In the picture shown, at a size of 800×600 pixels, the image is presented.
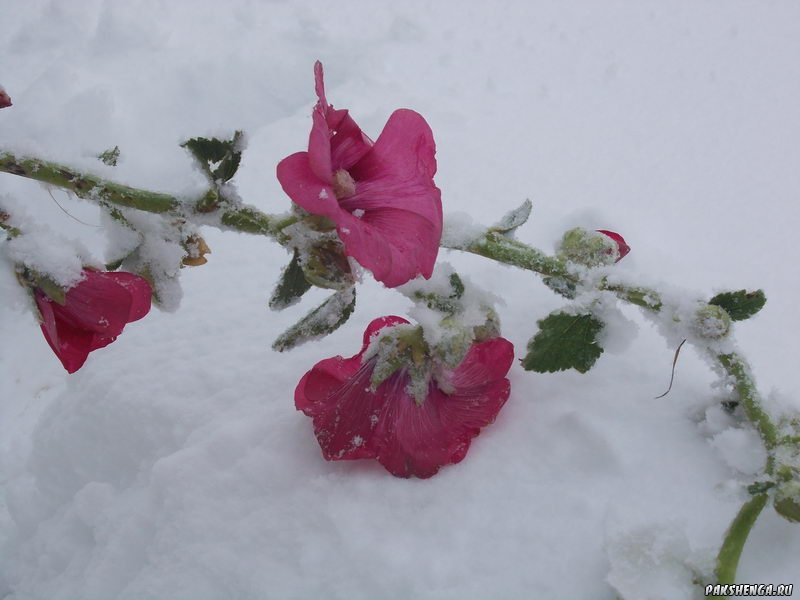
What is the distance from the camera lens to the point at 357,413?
1.47 feet

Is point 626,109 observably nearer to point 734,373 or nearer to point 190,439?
point 734,373

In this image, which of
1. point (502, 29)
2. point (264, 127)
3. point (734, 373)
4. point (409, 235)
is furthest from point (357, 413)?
point (502, 29)

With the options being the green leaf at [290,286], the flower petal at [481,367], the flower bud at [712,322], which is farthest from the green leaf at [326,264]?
the flower bud at [712,322]

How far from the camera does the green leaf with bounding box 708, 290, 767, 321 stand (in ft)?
1.40

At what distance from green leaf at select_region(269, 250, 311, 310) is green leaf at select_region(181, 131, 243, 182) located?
60 mm

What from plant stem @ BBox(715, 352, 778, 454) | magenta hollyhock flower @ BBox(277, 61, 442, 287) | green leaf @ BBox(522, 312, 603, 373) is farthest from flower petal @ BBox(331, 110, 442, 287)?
plant stem @ BBox(715, 352, 778, 454)

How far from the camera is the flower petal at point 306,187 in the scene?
13.2 inches

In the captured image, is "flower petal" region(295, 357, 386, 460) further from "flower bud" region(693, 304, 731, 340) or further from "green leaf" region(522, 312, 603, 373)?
"flower bud" region(693, 304, 731, 340)

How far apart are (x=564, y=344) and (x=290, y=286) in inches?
6.9

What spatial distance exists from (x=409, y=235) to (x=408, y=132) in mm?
74

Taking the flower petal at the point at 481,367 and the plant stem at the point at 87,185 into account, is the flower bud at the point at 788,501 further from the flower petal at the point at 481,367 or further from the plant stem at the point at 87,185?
the plant stem at the point at 87,185

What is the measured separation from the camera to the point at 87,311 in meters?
0.39

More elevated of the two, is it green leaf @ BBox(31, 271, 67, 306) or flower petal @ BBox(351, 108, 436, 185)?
flower petal @ BBox(351, 108, 436, 185)

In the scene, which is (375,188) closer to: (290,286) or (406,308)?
(290,286)
